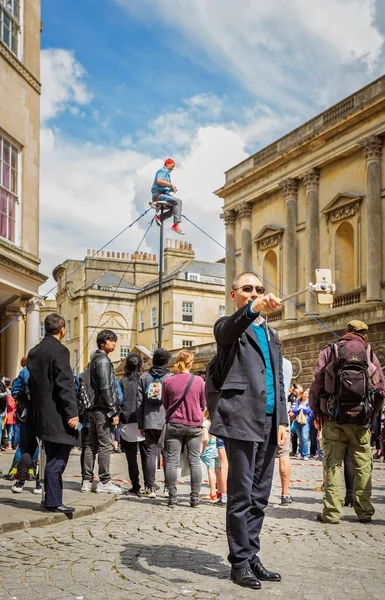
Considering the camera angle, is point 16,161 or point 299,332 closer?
point 16,161

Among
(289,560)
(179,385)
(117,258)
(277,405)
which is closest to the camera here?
(277,405)

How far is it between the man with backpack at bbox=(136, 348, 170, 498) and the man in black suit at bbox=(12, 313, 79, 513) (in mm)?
2173

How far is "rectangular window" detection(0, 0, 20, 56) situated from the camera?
58.6 feet

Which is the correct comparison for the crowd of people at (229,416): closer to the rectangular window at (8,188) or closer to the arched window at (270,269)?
the rectangular window at (8,188)

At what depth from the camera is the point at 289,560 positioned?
5.89m

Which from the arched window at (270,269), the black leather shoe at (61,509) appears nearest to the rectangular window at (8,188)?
the black leather shoe at (61,509)

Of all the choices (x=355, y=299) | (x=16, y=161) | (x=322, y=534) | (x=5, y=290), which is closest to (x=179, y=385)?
(x=322, y=534)

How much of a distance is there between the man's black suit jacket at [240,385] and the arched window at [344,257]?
1056 inches

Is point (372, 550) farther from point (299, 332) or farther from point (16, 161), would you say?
point (299, 332)

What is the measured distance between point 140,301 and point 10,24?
49683 millimetres

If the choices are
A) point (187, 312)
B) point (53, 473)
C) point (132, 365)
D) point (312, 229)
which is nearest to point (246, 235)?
point (312, 229)

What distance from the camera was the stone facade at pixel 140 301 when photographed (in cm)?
6228

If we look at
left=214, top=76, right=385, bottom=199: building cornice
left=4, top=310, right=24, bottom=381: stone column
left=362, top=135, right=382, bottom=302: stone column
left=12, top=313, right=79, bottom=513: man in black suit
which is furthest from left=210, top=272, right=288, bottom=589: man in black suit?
left=214, top=76, right=385, bottom=199: building cornice

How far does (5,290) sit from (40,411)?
10114 millimetres
